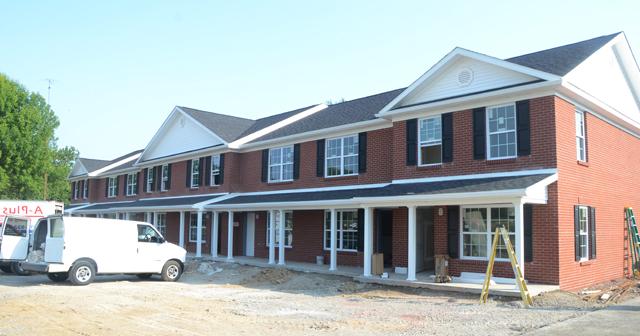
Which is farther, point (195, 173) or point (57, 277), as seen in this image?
point (195, 173)

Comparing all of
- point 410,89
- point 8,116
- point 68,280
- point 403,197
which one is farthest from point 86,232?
point 8,116

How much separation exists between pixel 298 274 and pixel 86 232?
6787 millimetres

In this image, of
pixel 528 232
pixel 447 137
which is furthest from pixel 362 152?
pixel 528 232

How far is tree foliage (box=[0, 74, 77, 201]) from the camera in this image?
37.8 metres

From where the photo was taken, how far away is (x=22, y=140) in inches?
1508

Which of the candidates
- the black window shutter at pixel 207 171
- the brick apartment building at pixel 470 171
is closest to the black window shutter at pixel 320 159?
the brick apartment building at pixel 470 171

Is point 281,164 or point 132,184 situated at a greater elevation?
point 281,164

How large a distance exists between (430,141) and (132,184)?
79.6 ft

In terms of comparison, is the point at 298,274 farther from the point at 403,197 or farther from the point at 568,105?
the point at 568,105

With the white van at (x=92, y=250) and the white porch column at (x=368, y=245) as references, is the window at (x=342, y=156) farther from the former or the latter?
the white van at (x=92, y=250)

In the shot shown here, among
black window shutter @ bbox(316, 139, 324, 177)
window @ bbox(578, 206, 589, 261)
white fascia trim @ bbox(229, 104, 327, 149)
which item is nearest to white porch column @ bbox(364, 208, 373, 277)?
black window shutter @ bbox(316, 139, 324, 177)

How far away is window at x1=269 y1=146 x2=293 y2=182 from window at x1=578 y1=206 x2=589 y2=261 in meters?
11.6

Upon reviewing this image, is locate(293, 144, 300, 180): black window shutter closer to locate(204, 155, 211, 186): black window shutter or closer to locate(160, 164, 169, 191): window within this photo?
locate(204, 155, 211, 186): black window shutter

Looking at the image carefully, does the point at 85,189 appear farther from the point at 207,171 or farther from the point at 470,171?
the point at 470,171
